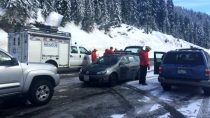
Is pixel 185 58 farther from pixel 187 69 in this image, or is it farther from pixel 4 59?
pixel 4 59

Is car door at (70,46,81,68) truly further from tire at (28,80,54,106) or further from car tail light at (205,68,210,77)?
car tail light at (205,68,210,77)

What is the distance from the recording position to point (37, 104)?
515 cm

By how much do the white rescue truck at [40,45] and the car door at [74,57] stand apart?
358 mm

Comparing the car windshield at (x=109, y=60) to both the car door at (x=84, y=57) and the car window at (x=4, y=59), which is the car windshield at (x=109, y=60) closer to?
the car door at (x=84, y=57)

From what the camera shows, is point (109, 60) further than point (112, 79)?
Yes

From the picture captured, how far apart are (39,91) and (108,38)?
34442 mm

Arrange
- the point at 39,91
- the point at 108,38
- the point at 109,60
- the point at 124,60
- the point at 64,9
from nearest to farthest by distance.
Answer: the point at 39,91 < the point at 109,60 < the point at 124,60 < the point at 64,9 < the point at 108,38

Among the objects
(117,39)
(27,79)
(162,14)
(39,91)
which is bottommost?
(39,91)

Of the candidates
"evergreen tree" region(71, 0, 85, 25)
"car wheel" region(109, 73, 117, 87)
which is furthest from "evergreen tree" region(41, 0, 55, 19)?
"car wheel" region(109, 73, 117, 87)

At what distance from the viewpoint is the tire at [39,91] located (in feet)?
16.5

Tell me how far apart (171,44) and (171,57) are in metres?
58.8

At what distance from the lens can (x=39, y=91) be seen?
17.1ft

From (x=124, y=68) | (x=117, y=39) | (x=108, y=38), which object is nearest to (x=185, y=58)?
(x=124, y=68)

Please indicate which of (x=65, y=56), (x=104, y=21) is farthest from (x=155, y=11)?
(x=65, y=56)
